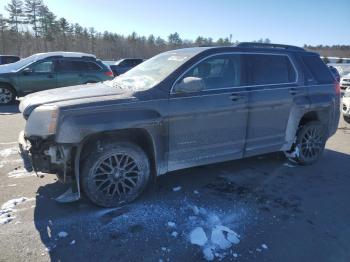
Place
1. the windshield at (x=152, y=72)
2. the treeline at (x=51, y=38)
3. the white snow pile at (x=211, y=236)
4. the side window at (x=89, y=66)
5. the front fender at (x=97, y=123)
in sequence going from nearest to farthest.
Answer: the white snow pile at (x=211, y=236) → the front fender at (x=97, y=123) → the windshield at (x=152, y=72) → the side window at (x=89, y=66) → the treeline at (x=51, y=38)

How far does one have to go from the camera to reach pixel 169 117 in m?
3.84

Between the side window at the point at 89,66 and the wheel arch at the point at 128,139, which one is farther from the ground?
the side window at the point at 89,66

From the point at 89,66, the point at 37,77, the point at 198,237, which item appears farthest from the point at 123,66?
the point at 198,237

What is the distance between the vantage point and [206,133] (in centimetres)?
419

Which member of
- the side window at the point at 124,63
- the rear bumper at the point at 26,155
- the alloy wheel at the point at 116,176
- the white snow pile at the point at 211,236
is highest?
the side window at the point at 124,63

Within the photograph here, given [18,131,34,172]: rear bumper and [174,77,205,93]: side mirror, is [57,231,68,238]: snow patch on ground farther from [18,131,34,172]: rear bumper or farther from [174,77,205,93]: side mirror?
[174,77,205,93]: side mirror

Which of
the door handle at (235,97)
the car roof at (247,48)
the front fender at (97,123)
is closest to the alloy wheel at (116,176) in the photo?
the front fender at (97,123)

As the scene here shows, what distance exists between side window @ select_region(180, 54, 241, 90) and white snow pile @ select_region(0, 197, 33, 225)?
269 centimetres

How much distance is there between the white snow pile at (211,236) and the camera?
3041mm

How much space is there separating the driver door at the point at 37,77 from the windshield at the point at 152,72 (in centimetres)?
760

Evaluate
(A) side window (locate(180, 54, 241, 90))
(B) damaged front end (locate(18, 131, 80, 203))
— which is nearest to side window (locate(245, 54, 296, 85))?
(A) side window (locate(180, 54, 241, 90))

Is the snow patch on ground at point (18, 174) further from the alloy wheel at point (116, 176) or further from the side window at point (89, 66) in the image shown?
the side window at point (89, 66)

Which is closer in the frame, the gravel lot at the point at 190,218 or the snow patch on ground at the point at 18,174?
the gravel lot at the point at 190,218

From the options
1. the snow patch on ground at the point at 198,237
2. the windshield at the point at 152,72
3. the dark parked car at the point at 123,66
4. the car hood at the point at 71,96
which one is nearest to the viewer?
Result: the snow patch on ground at the point at 198,237
